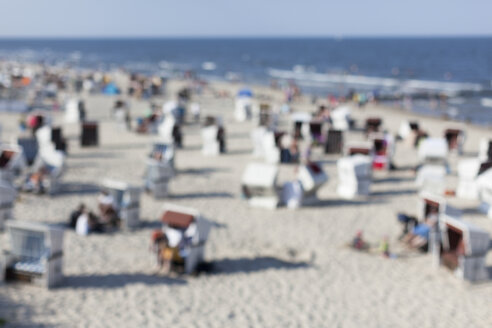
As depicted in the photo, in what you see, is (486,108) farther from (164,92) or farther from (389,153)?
(389,153)

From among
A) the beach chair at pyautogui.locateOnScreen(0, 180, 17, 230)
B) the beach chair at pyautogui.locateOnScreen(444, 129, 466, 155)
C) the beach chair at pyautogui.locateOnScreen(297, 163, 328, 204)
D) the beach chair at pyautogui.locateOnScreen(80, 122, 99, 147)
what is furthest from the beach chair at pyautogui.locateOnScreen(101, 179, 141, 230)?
the beach chair at pyautogui.locateOnScreen(444, 129, 466, 155)

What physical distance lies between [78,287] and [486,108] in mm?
34946

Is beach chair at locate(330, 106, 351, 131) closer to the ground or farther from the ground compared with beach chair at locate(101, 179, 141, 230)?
farther from the ground

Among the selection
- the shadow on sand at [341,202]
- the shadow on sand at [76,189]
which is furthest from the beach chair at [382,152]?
the shadow on sand at [76,189]

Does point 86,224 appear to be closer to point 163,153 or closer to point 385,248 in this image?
point 163,153

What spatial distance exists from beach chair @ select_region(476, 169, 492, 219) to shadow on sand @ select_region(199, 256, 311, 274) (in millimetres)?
5448

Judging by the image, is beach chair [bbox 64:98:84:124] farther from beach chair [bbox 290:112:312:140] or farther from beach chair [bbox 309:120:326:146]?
beach chair [bbox 309:120:326:146]

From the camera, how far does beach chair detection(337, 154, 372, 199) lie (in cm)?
1416

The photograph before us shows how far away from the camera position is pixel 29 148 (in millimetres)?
14930

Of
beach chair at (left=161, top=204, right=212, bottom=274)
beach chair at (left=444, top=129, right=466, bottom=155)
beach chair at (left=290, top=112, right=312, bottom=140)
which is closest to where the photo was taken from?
beach chair at (left=161, top=204, right=212, bottom=274)

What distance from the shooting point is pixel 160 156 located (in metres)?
15.2

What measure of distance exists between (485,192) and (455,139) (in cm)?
736

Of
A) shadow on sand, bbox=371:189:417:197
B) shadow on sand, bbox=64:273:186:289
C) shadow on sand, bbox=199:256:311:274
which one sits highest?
shadow on sand, bbox=371:189:417:197

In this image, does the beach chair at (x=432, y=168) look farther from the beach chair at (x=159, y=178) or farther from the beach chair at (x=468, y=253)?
the beach chair at (x=159, y=178)
